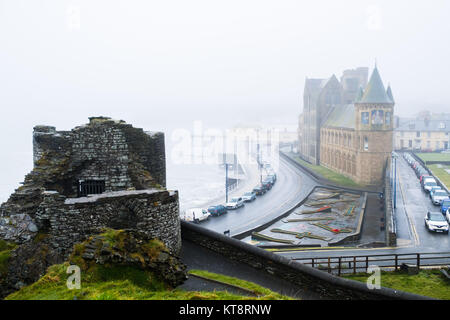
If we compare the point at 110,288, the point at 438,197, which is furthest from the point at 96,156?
the point at 438,197

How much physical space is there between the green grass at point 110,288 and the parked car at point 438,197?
4116cm

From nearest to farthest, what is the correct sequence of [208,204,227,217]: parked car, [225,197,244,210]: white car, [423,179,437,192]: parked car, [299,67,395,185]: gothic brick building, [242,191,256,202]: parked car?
[208,204,227,217]: parked car < [225,197,244,210]: white car < [423,179,437,192]: parked car < [242,191,256,202]: parked car < [299,67,395,185]: gothic brick building

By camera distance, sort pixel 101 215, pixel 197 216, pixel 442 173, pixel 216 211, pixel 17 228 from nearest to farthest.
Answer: pixel 101 215 < pixel 17 228 < pixel 197 216 < pixel 216 211 < pixel 442 173

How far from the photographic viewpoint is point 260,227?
39688 mm

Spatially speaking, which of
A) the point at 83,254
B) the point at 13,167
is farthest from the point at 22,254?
the point at 13,167

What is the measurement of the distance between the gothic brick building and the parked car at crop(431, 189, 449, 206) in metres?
17.0

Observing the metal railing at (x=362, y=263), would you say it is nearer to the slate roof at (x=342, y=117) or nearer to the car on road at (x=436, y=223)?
the car on road at (x=436, y=223)

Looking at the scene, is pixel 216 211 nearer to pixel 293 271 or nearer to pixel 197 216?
pixel 197 216

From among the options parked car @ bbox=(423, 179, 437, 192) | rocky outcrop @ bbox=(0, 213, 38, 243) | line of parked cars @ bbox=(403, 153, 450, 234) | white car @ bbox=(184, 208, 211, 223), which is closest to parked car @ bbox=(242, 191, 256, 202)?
white car @ bbox=(184, 208, 211, 223)

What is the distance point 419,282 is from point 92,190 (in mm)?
15000

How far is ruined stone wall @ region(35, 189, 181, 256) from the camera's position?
11266 mm

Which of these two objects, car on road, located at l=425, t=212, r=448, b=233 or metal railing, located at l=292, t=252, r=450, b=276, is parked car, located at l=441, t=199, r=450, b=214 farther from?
metal railing, located at l=292, t=252, r=450, b=276

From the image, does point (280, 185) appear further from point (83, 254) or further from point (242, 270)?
point (83, 254)

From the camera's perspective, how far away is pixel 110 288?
863 centimetres
